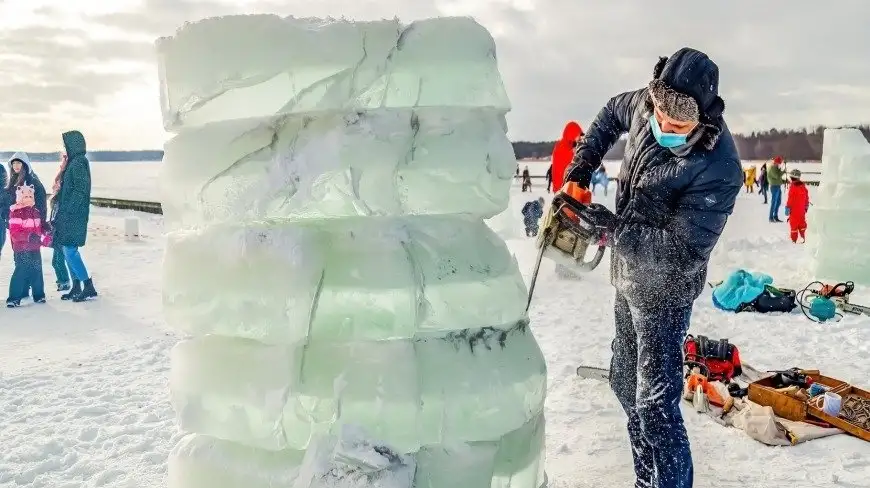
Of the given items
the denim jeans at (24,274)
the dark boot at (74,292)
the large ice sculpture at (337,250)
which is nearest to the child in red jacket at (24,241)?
the denim jeans at (24,274)

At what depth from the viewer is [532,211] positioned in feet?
32.8

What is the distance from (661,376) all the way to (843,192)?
716cm

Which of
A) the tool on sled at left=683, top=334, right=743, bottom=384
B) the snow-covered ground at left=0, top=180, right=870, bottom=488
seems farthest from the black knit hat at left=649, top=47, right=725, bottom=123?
the tool on sled at left=683, top=334, right=743, bottom=384

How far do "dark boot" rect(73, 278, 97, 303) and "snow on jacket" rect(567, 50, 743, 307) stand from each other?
6.54 m

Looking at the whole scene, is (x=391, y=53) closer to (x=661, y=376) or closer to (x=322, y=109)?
(x=322, y=109)

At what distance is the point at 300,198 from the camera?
174 cm

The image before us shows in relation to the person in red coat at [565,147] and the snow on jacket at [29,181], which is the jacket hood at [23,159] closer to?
the snow on jacket at [29,181]

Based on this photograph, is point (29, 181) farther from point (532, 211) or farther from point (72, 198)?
point (532, 211)

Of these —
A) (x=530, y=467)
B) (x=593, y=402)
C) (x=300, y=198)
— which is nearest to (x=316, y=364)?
(x=300, y=198)

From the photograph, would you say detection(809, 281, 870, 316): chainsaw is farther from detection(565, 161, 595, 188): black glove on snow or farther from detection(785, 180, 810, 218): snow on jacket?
detection(785, 180, 810, 218): snow on jacket

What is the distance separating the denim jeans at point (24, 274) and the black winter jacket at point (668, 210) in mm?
6605

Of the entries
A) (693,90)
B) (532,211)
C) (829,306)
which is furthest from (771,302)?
(693,90)

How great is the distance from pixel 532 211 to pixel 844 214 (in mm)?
4086

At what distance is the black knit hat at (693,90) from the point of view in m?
2.25
